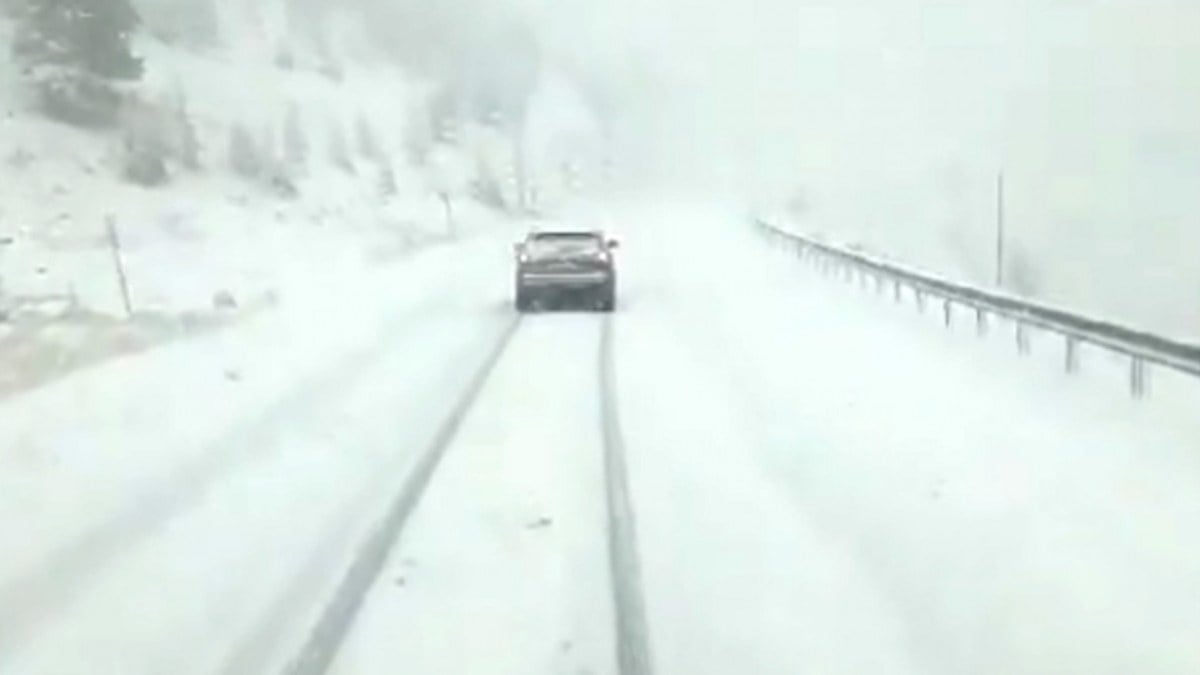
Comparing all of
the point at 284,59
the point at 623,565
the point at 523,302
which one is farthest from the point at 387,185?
the point at 623,565

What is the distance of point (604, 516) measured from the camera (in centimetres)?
1105

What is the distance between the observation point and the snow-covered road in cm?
825

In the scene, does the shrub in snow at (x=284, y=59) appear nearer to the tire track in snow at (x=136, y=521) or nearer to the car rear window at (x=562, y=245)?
the car rear window at (x=562, y=245)

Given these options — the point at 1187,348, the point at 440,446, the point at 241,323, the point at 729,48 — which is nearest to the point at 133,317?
the point at 241,323

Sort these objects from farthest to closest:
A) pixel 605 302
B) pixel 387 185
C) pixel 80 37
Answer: pixel 387 185 < pixel 80 37 < pixel 605 302

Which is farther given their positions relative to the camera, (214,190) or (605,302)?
(214,190)

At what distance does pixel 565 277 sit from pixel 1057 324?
12.5 m

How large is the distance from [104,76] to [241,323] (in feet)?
98.0

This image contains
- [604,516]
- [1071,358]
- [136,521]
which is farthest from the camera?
[1071,358]

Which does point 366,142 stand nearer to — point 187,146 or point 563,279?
point 187,146

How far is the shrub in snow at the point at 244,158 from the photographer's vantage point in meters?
59.0

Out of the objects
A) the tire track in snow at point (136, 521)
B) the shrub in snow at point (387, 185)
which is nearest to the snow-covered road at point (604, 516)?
the tire track in snow at point (136, 521)

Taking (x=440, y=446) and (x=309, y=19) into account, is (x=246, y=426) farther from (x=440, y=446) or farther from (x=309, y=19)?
(x=309, y=19)

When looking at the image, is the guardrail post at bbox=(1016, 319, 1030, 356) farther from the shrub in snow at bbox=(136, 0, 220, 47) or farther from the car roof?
the shrub in snow at bbox=(136, 0, 220, 47)
